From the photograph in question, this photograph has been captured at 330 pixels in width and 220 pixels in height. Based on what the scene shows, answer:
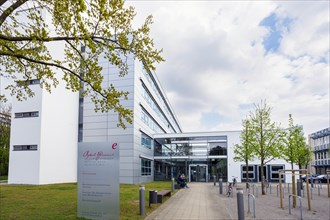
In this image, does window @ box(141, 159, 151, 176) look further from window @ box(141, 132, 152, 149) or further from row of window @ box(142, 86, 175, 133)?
row of window @ box(142, 86, 175, 133)

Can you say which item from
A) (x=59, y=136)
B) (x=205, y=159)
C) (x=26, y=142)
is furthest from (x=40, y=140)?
(x=205, y=159)

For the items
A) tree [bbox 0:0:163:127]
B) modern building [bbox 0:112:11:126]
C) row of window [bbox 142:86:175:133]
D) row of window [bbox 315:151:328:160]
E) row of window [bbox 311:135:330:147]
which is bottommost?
row of window [bbox 315:151:328:160]

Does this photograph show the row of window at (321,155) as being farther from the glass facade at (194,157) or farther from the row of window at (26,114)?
the row of window at (26,114)

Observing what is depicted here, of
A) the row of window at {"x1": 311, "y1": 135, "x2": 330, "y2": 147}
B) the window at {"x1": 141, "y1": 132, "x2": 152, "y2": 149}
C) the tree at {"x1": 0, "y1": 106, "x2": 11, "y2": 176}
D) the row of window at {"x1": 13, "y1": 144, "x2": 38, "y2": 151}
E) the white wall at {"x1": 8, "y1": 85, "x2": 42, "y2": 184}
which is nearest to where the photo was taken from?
the white wall at {"x1": 8, "y1": 85, "x2": 42, "y2": 184}

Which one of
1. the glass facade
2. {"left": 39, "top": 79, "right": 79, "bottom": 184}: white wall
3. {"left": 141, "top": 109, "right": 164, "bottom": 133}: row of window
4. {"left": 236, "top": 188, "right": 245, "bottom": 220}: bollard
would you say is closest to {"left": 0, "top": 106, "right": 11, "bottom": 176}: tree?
{"left": 39, "top": 79, "right": 79, "bottom": 184}: white wall

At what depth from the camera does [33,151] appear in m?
27.8

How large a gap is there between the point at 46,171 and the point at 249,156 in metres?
19.3

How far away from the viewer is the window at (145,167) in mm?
34859

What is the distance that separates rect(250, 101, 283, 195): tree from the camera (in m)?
21.2

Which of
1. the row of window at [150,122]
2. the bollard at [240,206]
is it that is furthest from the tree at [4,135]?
the bollard at [240,206]

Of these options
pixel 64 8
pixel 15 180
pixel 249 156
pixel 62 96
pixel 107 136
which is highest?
pixel 62 96

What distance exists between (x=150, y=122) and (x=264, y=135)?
2149 cm

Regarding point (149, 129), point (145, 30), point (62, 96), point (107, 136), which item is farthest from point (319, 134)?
point (145, 30)

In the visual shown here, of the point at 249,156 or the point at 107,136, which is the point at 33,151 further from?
the point at 249,156
